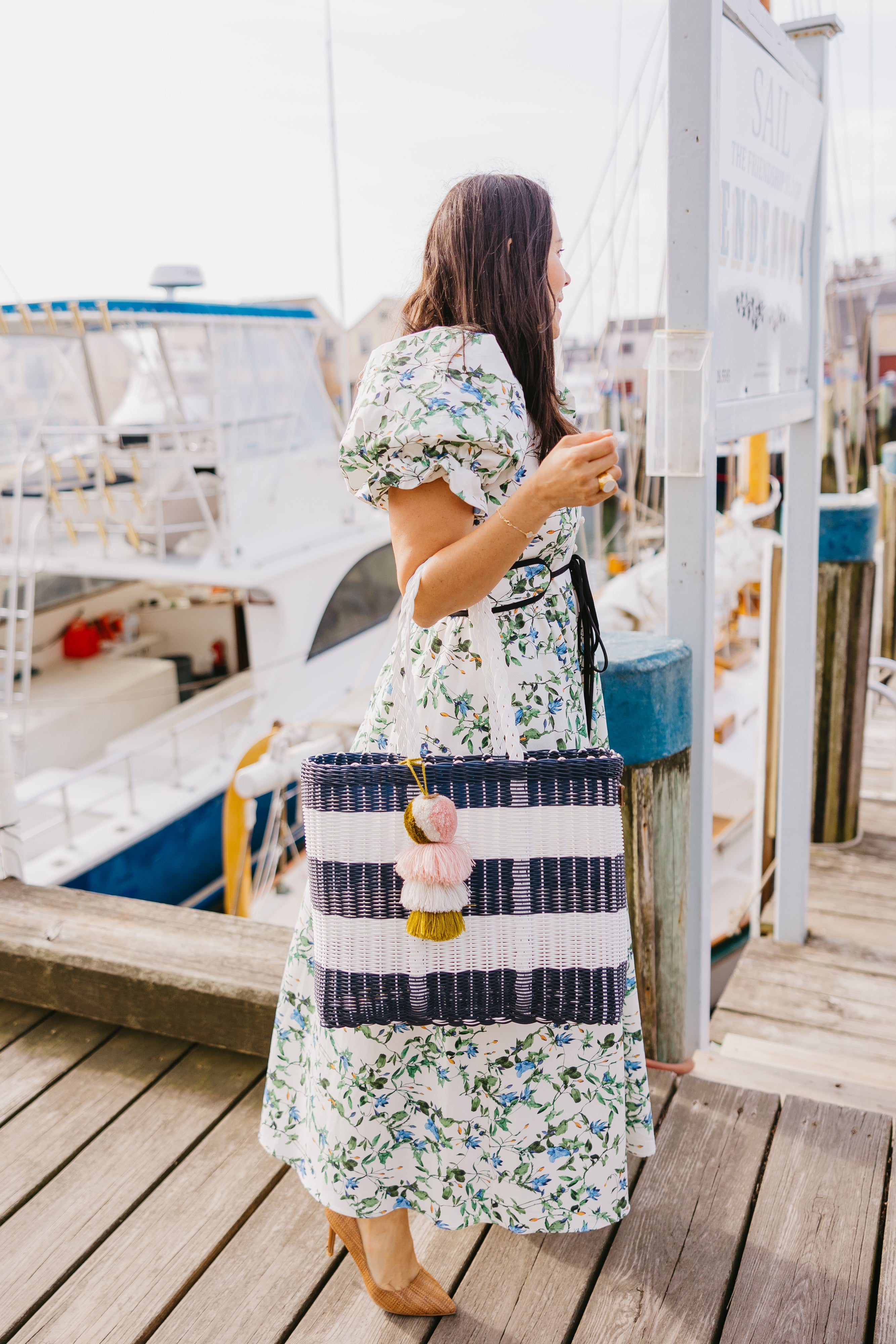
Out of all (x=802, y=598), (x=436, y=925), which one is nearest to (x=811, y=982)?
(x=802, y=598)

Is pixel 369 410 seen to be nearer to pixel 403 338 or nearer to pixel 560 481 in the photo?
pixel 403 338

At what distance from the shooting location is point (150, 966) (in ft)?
6.24

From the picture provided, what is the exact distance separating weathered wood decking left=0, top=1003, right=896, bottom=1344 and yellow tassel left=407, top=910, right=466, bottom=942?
1.85 feet

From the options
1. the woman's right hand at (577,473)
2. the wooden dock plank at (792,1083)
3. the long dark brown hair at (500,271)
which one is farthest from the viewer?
the wooden dock plank at (792,1083)

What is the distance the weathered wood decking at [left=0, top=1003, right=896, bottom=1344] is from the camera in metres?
1.30

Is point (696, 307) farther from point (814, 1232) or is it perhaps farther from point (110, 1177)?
point (110, 1177)

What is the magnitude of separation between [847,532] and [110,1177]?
7.57ft

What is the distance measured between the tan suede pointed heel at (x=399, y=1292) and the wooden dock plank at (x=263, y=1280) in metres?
0.09

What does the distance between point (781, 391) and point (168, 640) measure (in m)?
6.94

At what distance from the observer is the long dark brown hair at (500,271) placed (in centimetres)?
116

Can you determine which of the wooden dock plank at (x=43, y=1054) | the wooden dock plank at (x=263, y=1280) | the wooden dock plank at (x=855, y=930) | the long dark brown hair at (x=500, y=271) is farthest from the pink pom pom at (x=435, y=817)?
the wooden dock plank at (x=855, y=930)

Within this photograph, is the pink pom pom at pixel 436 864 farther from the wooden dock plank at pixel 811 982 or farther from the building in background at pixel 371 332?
the wooden dock plank at pixel 811 982

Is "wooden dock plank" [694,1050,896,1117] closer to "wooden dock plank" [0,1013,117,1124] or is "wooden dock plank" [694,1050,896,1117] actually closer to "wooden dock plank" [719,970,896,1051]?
"wooden dock plank" [719,970,896,1051]

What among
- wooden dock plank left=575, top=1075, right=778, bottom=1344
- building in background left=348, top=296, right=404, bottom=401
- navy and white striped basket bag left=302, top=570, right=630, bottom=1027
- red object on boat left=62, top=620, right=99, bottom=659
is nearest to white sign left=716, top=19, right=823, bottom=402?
building in background left=348, top=296, right=404, bottom=401
